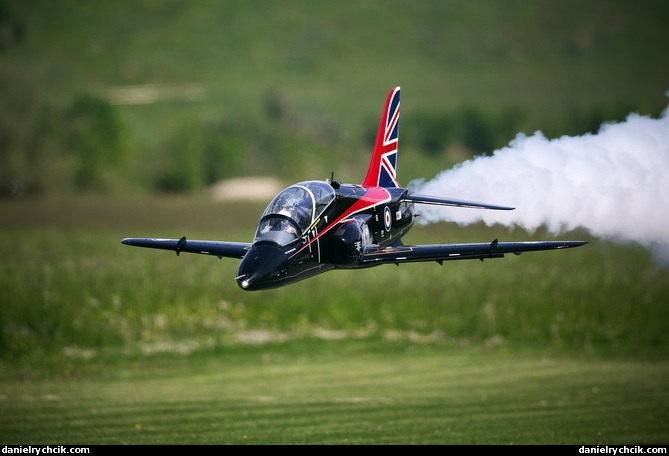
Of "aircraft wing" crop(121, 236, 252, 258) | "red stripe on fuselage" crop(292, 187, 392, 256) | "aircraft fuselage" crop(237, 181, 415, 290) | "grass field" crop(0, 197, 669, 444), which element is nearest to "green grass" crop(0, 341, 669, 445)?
"grass field" crop(0, 197, 669, 444)

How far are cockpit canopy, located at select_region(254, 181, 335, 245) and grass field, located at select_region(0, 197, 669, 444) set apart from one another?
725 inches

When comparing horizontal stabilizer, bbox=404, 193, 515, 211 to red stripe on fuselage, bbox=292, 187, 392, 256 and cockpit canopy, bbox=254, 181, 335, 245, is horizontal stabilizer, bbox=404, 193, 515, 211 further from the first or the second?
cockpit canopy, bbox=254, 181, 335, 245

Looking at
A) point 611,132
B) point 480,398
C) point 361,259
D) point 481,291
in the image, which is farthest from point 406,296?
point 361,259

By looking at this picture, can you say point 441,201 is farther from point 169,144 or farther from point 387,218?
point 169,144

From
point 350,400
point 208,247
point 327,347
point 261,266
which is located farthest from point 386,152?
point 327,347

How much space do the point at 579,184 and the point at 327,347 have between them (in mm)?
36303

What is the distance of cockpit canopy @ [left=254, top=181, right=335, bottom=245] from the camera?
20.3 meters

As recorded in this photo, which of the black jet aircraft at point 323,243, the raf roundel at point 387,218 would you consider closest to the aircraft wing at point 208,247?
the black jet aircraft at point 323,243

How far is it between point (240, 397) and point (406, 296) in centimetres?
2219

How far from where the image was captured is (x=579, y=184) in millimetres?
25922

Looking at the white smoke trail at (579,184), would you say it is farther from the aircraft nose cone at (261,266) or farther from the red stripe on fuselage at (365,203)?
the aircraft nose cone at (261,266)

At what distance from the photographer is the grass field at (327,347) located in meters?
40.0

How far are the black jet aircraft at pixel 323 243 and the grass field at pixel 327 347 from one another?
17.5 m
